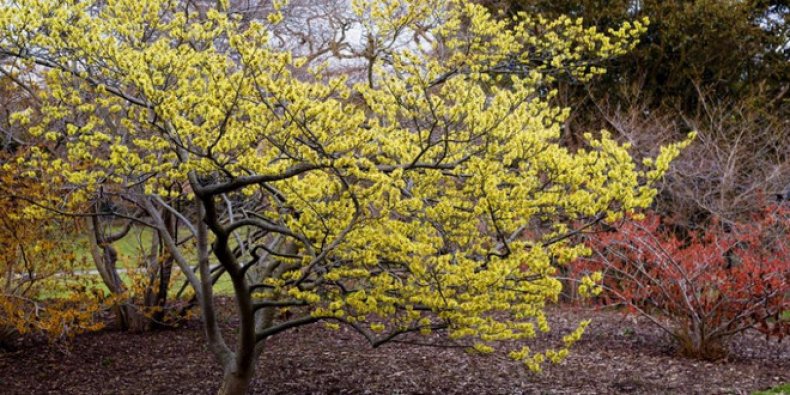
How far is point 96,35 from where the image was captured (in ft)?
14.4

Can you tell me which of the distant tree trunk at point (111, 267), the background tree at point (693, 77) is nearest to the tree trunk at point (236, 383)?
the distant tree trunk at point (111, 267)

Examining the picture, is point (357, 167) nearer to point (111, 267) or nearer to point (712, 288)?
point (712, 288)

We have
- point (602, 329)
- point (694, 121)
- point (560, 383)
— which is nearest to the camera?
point (560, 383)

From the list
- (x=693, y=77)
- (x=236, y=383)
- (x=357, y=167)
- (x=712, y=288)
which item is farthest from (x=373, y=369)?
(x=693, y=77)

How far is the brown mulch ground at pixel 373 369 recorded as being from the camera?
255 inches

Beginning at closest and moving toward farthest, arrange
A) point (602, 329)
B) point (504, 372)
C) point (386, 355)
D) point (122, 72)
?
1. point (122, 72)
2. point (504, 372)
3. point (386, 355)
4. point (602, 329)

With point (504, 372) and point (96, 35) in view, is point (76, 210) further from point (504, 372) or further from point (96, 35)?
point (504, 372)

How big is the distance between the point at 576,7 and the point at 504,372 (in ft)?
28.0

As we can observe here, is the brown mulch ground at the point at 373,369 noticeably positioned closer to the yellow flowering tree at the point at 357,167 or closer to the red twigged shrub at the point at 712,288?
the red twigged shrub at the point at 712,288

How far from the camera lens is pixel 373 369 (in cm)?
707

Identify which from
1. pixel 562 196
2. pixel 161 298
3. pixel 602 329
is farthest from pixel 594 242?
pixel 161 298

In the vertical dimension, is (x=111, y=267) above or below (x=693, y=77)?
below

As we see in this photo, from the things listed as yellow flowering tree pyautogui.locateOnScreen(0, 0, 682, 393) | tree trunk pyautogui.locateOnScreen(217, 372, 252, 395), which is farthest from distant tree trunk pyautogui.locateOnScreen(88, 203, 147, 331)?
yellow flowering tree pyautogui.locateOnScreen(0, 0, 682, 393)

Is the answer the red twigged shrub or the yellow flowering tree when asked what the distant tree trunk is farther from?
the red twigged shrub
